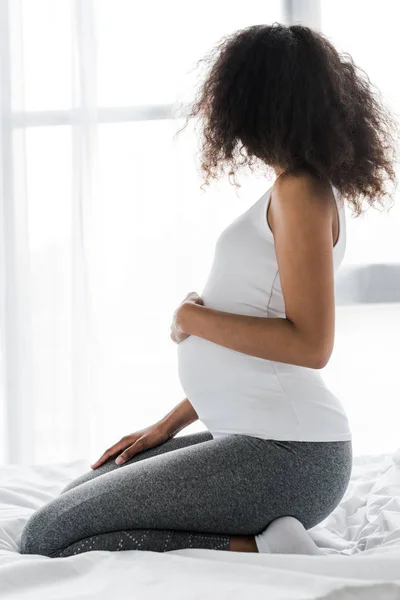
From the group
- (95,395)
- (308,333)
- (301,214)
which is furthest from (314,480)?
(95,395)

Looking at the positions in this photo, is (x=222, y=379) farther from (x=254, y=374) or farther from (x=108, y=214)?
(x=108, y=214)

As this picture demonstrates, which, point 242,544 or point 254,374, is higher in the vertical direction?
point 254,374

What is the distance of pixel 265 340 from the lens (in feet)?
4.03

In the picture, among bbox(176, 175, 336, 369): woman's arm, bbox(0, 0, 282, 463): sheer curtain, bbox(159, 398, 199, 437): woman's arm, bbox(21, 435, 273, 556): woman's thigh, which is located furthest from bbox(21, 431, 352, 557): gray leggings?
bbox(0, 0, 282, 463): sheer curtain

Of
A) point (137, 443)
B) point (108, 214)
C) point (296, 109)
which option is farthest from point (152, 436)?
point (108, 214)

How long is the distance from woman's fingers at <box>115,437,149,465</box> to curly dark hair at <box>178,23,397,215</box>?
605 mm

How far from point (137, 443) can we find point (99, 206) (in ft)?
4.17

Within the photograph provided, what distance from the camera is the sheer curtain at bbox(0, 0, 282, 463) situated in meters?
2.58

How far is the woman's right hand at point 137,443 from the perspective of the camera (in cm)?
151

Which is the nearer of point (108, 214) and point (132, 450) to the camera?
point (132, 450)

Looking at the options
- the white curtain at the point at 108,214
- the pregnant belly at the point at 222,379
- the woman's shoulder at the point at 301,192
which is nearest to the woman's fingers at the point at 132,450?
the pregnant belly at the point at 222,379

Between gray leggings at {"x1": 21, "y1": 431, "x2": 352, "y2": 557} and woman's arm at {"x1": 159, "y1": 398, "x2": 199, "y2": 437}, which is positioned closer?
gray leggings at {"x1": 21, "y1": 431, "x2": 352, "y2": 557}

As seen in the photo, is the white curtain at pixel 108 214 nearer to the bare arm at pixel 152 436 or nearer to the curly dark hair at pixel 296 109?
the bare arm at pixel 152 436

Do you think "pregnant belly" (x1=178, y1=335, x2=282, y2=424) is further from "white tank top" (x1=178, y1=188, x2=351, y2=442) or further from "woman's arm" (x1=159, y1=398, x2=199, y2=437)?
"woman's arm" (x1=159, y1=398, x2=199, y2=437)
